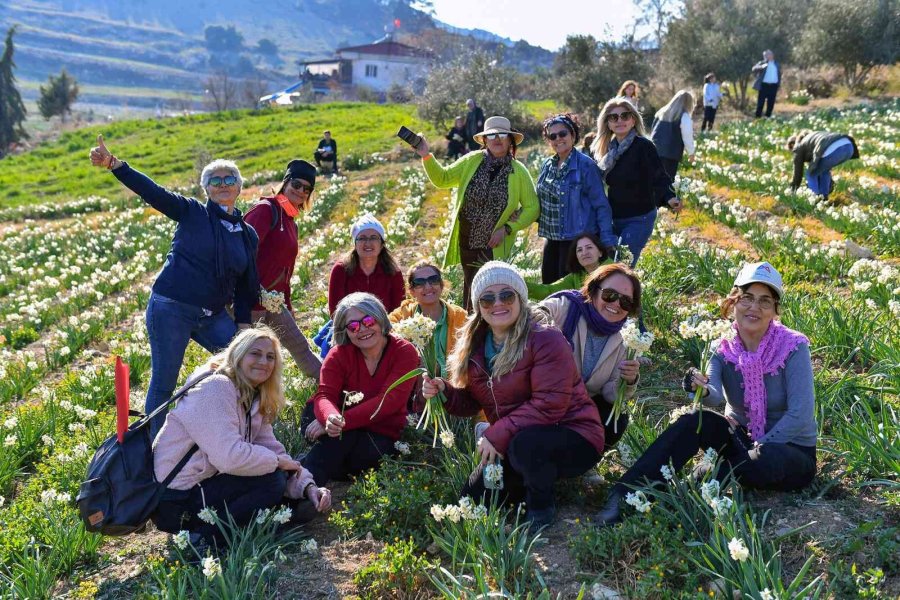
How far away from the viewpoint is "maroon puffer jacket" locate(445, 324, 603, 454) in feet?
13.4

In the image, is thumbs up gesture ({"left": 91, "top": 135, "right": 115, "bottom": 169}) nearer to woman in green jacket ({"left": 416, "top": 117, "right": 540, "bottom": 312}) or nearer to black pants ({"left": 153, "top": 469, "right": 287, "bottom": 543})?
black pants ({"left": 153, "top": 469, "right": 287, "bottom": 543})

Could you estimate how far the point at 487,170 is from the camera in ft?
21.2

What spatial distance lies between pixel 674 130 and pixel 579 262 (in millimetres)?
4459

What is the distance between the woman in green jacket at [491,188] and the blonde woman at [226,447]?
8.91 ft

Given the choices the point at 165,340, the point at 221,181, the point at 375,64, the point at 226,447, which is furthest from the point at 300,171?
the point at 375,64

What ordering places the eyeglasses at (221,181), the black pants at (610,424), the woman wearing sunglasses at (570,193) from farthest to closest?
the woman wearing sunglasses at (570,193) → the eyeglasses at (221,181) → the black pants at (610,424)

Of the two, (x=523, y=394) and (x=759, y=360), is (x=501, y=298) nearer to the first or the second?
(x=523, y=394)

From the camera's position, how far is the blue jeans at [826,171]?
9.69 m

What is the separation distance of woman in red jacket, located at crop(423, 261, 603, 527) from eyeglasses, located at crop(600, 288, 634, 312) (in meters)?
0.42

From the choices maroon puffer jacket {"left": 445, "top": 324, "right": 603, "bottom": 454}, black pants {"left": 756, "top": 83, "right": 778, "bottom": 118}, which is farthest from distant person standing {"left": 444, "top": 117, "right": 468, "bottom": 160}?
maroon puffer jacket {"left": 445, "top": 324, "right": 603, "bottom": 454}

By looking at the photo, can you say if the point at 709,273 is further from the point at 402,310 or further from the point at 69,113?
the point at 69,113

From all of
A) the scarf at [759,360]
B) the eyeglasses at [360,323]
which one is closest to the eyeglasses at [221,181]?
the eyeglasses at [360,323]

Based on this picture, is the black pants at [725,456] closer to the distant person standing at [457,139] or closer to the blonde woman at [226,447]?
the blonde woman at [226,447]

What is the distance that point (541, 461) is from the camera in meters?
4.00
